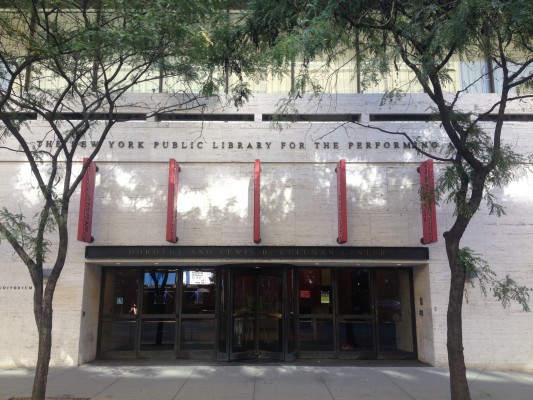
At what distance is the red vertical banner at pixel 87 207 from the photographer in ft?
36.3

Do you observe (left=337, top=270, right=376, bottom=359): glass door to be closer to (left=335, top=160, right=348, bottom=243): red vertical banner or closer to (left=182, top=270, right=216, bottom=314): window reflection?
(left=335, top=160, right=348, bottom=243): red vertical banner

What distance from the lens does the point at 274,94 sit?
1282cm

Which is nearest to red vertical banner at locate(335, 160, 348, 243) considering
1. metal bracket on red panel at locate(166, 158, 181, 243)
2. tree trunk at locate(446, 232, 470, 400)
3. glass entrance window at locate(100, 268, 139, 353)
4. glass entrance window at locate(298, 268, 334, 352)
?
glass entrance window at locate(298, 268, 334, 352)

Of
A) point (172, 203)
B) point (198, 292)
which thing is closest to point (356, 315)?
A: point (198, 292)

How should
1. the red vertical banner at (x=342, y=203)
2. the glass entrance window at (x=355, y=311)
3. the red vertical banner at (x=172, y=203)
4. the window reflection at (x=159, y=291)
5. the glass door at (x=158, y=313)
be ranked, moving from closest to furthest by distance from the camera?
1. the red vertical banner at (x=172, y=203)
2. the red vertical banner at (x=342, y=203)
3. the glass door at (x=158, y=313)
4. the glass entrance window at (x=355, y=311)
5. the window reflection at (x=159, y=291)

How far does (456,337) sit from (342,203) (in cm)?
469

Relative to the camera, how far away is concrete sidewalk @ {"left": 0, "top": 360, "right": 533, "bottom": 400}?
877 centimetres

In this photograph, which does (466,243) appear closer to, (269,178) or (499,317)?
(499,317)

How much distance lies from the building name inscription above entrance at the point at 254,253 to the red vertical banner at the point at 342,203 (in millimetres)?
492

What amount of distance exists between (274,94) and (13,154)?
22.8ft

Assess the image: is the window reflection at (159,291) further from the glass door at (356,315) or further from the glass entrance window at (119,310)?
the glass door at (356,315)

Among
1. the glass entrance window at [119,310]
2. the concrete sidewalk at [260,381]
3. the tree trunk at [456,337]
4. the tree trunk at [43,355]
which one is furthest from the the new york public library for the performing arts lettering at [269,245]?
the tree trunk at [456,337]

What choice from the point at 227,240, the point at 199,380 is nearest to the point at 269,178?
the point at 227,240

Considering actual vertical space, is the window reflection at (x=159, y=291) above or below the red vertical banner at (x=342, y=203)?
below
